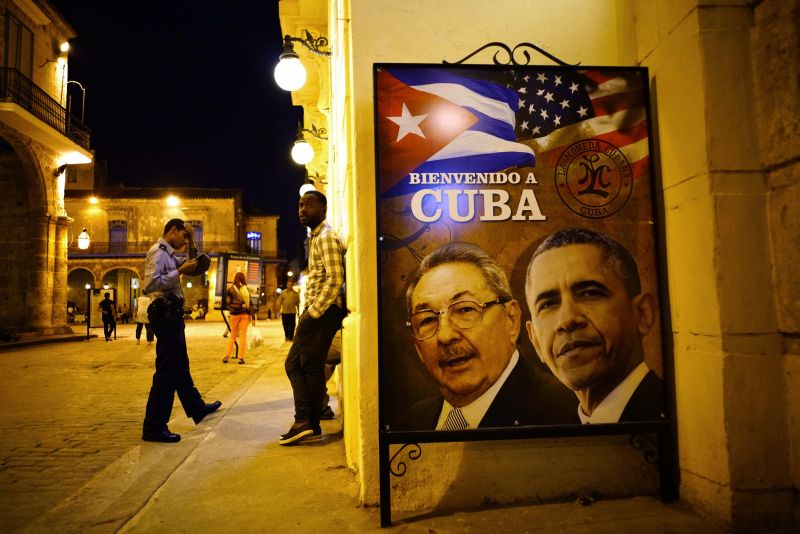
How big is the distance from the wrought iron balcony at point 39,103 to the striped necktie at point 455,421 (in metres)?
19.3

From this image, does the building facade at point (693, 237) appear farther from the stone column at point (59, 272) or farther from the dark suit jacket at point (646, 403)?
the stone column at point (59, 272)

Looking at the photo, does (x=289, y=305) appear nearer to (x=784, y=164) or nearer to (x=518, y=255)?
(x=518, y=255)

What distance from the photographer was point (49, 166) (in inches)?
734

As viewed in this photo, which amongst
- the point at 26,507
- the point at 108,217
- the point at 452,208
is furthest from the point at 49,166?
the point at 108,217

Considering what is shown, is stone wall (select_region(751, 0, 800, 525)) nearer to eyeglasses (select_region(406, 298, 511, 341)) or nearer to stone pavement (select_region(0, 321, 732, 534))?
stone pavement (select_region(0, 321, 732, 534))

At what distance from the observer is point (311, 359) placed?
13.6 ft

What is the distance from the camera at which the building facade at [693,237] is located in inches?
97.9

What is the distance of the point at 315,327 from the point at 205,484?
1.38 m

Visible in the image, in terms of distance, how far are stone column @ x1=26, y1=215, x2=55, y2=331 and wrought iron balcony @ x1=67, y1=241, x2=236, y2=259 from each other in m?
27.5

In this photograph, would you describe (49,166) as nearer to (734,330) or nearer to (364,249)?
(364,249)

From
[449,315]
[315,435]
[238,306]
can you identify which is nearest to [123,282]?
[238,306]

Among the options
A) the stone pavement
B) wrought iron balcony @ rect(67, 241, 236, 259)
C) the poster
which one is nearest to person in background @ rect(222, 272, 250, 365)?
the stone pavement

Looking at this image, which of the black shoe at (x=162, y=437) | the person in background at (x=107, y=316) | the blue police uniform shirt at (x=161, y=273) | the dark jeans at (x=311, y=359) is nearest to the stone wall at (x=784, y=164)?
the dark jeans at (x=311, y=359)

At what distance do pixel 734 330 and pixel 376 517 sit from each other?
2.15 metres
